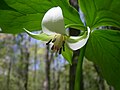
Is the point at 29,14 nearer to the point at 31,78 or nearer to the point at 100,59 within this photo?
the point at 100,59

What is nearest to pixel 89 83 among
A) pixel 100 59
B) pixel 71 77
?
pixel 71 77

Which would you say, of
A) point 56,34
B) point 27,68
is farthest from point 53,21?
point 27,68

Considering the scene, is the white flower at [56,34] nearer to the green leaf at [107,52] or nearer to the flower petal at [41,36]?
the flower petal at [41,36]

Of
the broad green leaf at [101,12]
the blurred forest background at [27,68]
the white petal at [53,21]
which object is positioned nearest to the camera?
the white petal at [53,21]

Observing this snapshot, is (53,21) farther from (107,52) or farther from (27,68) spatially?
(27,68)

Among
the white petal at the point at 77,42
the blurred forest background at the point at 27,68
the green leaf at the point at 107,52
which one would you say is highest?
the white petal at the point at 77,42

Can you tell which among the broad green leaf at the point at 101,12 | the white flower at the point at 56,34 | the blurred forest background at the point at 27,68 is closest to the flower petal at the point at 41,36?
the white flower at the point at 56,34
